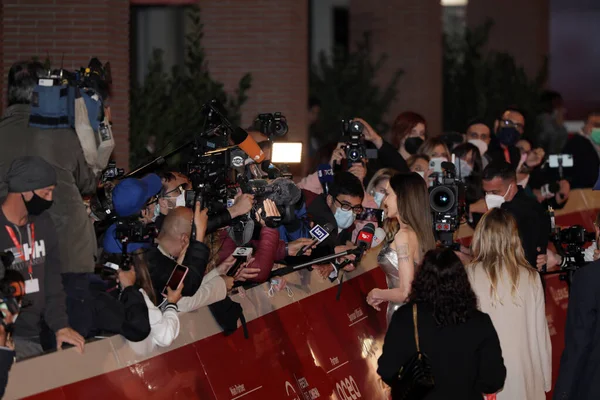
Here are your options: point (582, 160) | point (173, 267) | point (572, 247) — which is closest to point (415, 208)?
point (173, 267)

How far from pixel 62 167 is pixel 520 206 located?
14.5 ft

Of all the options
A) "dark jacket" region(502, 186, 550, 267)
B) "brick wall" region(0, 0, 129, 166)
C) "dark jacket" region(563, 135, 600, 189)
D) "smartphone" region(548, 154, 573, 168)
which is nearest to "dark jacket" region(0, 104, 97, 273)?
"dark jacket" region(502, 186, 550, 267)

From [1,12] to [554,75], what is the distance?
58.4 feet

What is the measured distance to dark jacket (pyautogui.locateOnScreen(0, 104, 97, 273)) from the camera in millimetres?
7332

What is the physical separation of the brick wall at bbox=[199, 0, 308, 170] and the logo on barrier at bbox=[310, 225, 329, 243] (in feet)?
21.9

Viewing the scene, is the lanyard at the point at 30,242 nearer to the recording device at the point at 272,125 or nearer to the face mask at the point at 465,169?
the recording device at the point at 272,125

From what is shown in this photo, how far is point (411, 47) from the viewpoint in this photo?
20734 millimetres

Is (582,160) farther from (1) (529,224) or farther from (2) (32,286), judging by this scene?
(2) (32,286)

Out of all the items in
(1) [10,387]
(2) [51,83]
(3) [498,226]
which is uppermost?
(2) [51,83]

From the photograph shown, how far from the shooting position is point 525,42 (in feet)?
85.0

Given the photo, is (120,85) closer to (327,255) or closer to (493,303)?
(327,255)

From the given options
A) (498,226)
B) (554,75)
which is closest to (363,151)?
(498,226)

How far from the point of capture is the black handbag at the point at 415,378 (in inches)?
247

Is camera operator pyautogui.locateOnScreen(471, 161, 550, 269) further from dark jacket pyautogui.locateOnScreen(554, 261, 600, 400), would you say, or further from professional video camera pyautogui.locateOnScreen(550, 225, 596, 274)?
dark jacket pyautogui.locateOnScreen(554, 261, 600, 400)
